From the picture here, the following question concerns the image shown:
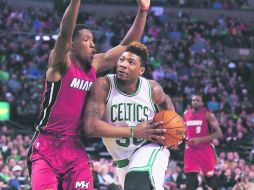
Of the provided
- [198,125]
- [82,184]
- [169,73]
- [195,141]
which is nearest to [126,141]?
[82,184]

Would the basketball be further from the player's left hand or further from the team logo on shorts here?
the player's left hand

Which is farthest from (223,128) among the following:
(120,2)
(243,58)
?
(120,2)

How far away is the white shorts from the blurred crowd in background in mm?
6517

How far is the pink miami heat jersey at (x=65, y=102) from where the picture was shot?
6105 millimetres

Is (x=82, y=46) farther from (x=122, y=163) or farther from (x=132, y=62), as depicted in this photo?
(x=122, y=163)

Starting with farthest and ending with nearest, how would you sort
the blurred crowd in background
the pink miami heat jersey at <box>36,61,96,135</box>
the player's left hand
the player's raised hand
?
the blurred crowd in background
the player's left hand
the player's raised hand
the pink miami heat jersey at <box>36,61,96,135</box>

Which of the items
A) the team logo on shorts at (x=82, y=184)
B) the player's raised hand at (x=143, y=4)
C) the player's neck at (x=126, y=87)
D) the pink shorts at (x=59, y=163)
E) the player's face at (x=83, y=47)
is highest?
the player's raised hand at (x=143, y=4)

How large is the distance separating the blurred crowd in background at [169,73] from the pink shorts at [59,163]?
256 inches

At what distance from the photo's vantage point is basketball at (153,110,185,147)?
6.26 m

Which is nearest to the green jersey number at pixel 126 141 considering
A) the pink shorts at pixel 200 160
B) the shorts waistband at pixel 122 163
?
the shorts waistband at pixel 122 163

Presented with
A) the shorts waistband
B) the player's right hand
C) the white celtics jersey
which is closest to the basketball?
the player's right hand

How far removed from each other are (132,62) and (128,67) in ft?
0.26

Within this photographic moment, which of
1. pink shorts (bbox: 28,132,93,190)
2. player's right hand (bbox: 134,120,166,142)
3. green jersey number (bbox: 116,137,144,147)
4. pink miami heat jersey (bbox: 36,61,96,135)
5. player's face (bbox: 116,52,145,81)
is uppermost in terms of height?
player's face (bbox: 116,52,145,81)

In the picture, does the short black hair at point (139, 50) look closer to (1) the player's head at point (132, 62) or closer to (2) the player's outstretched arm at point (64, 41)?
(1) the player's head at point (132, 62)
